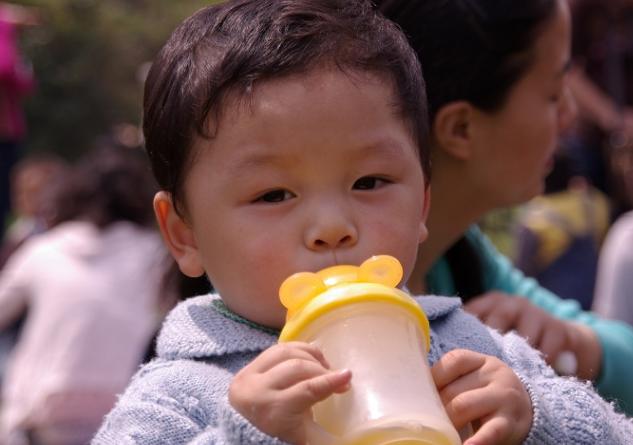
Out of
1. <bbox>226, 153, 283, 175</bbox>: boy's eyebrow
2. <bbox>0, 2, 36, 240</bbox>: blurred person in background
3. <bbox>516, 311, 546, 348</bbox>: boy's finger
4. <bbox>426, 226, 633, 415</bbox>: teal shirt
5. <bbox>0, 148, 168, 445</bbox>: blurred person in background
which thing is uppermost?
<bbox>226, 153, 283, 175</bbox>: boy's eyebrow

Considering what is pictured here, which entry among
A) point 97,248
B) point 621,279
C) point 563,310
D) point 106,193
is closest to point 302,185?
point 563,310

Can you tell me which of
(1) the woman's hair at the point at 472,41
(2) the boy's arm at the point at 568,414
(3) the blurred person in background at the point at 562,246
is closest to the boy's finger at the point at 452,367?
(2) the boy's arm at the point at 568,414

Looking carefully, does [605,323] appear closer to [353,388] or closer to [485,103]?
[485,103]

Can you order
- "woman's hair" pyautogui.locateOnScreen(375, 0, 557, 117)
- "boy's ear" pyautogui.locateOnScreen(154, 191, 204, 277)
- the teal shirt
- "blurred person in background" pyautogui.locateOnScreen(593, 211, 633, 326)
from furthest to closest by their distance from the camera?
"blurred person in background" pyautogui.locateOnScreen(593, 211, 633, 326)
the teal shirt
"woman's hair" pyautogui.locateOnScreen(375, 0, 557, 117)
"boy's ear" pyautogui.locateOnScreen(154, 191, 204, 277)

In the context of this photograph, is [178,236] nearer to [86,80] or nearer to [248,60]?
[248,60]

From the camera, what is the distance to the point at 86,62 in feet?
63.7

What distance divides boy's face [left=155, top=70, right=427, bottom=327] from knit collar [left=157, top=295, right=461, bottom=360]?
3cm

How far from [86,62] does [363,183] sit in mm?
18256

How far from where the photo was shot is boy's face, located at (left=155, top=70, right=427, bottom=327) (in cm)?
165

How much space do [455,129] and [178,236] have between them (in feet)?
2.92

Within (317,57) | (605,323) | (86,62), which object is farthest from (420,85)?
(86,62)

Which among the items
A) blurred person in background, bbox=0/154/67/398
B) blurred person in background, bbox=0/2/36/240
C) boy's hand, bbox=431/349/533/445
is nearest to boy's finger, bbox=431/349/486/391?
boy's hand, bbox=431/349/533/445

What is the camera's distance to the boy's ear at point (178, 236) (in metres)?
1.87

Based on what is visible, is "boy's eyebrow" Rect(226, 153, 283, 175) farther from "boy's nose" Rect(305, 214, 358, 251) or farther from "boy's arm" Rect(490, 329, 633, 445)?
"boy's arm" Rect(490, 329, 633, 445)
